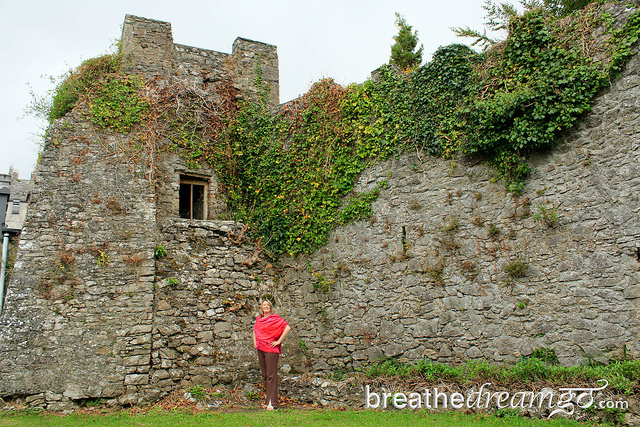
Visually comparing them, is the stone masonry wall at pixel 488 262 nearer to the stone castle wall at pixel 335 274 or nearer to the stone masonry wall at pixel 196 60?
the stone castle wall at pixel 335 274

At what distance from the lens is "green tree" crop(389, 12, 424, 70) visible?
17.7 meters

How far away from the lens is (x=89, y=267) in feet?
28.2

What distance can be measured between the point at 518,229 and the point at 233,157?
6.31 metres

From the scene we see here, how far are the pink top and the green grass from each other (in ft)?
3.26

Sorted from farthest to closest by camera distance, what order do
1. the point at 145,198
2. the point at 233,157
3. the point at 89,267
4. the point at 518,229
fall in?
1. the point at 233,157
2. the point at 145,198
3. the point at 89,267
4. the point at 518,229

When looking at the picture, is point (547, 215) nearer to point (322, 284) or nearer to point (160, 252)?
point (322, 284)

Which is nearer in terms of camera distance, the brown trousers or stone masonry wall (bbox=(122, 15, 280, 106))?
the brown trousers

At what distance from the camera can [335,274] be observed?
379 inches

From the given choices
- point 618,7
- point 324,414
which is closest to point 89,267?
point 324,414

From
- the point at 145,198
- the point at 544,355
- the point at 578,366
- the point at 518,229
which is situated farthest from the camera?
the point at 145,198

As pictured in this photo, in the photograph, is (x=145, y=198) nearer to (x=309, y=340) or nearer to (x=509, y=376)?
(x=309, y=340)

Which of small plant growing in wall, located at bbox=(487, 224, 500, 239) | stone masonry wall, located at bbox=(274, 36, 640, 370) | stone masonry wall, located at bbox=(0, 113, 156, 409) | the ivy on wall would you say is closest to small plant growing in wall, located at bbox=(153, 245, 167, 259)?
stone masonry wall, located at bbox=(0, 113, 156, 409)

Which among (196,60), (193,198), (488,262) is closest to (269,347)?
(488,262)

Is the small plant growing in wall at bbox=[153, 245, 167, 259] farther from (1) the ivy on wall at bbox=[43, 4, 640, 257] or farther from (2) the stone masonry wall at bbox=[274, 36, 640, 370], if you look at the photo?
(2) the stone masonry wall at bbox=[274, 36, 640, 370]
